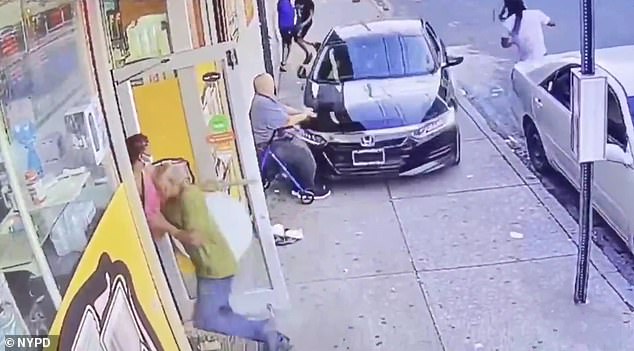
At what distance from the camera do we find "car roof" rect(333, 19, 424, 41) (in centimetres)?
981

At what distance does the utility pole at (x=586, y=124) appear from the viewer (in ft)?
19.3

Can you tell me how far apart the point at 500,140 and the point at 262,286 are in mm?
4745

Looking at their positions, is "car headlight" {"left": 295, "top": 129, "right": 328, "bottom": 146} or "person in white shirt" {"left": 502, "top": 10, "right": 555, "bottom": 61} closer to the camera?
"car headlight" {"left": 295, "top": 129, "right": 328, "bottom": 146}

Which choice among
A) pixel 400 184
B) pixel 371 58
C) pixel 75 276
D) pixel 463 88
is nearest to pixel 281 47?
pixel 463 88

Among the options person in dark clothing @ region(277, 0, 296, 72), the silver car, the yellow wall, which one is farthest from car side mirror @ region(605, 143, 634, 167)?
person in dark clothing @ region(277, 0, 296, 72)

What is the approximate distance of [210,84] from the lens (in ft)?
19.4

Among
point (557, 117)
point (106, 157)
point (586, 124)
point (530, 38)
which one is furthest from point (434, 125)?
point (106, 157)

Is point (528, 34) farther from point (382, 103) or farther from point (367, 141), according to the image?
point (367, 141)

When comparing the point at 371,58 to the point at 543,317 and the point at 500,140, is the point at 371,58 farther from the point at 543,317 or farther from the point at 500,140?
the point at 543,317

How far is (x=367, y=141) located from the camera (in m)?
8.73

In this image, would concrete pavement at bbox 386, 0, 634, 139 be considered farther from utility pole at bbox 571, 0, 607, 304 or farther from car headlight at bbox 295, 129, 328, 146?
utility pole at bbox 571, 0, 607, 304

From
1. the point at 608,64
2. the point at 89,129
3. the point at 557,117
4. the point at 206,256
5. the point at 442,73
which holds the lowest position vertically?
the point at 557,117

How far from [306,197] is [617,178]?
2.98 meters

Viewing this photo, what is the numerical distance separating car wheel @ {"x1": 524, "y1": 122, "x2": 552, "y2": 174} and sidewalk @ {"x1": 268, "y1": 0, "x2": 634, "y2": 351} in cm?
13
